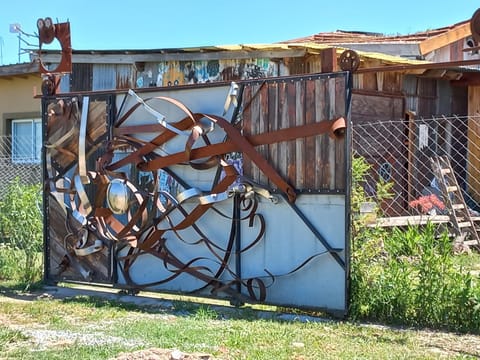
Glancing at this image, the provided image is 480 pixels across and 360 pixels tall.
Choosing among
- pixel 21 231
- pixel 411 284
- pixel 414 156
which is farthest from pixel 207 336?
pixel 414 156

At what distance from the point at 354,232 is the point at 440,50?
796 cm

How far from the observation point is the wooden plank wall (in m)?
6.33

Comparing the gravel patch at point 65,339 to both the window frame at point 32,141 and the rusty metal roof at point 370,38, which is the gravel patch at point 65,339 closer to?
the window frame at point 32,141

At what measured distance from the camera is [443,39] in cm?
1288

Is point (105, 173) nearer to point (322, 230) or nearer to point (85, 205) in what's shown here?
point (85, 205)

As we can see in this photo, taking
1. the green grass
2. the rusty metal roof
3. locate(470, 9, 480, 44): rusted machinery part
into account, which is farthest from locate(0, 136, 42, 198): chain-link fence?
locate(470, 9, 480, 44): rusted machinery part

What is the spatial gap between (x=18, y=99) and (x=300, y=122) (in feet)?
32.9

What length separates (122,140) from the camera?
7.72 meters

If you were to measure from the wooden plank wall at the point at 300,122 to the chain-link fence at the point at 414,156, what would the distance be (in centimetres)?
472

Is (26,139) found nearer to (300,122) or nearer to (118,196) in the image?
(118,196)

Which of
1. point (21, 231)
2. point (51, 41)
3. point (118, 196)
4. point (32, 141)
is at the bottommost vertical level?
point (21, 231)

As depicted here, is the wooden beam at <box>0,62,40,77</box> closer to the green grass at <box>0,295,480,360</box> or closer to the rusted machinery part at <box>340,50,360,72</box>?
the green grass at <box>0,295,480,360</box>

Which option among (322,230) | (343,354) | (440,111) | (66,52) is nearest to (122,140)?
(66,52)

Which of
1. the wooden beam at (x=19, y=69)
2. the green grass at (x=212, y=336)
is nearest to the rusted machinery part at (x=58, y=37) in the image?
the green grass at (x=212, y=336)
